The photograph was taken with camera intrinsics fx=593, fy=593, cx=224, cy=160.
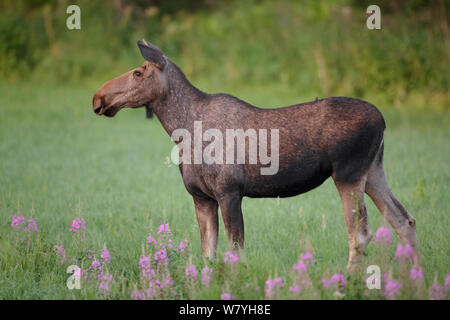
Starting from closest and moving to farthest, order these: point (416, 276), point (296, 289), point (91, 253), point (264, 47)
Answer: point (296, 289)
point (416, 276)
point (91, 253)
point (264, 47)

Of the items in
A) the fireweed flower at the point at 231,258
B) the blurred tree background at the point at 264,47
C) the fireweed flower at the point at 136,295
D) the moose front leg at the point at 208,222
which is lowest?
the fireweed flower at the point at 136,295

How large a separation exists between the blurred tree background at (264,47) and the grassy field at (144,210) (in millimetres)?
1482

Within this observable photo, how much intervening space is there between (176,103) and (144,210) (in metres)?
3.35

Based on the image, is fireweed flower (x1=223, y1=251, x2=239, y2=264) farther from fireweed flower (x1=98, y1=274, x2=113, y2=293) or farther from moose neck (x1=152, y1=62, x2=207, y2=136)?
moose neck (x1=152, y1=62, x2=207, y2=136)

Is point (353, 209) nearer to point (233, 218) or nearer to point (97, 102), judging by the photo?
point (233, 218)

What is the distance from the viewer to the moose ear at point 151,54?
19.2 ft

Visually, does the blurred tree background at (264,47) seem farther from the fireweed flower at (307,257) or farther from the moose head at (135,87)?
the fireweed flower at (307,257)

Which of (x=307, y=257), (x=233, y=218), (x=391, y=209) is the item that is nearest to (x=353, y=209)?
(x=391, y=209)

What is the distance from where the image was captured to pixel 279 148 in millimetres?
5891

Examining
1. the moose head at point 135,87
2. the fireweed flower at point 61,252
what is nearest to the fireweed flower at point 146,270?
the fireweed flower at point 61,252

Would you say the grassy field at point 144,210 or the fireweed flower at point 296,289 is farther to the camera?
the grassy field at point 144,210

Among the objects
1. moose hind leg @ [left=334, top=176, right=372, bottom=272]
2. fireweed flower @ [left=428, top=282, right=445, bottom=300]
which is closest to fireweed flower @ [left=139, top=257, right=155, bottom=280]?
moose hind leg @ [left=334, top=176, right=372, bottom=272]

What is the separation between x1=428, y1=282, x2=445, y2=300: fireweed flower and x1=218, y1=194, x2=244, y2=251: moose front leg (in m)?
1.78

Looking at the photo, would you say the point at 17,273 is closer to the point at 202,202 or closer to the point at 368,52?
the point at 202,202
